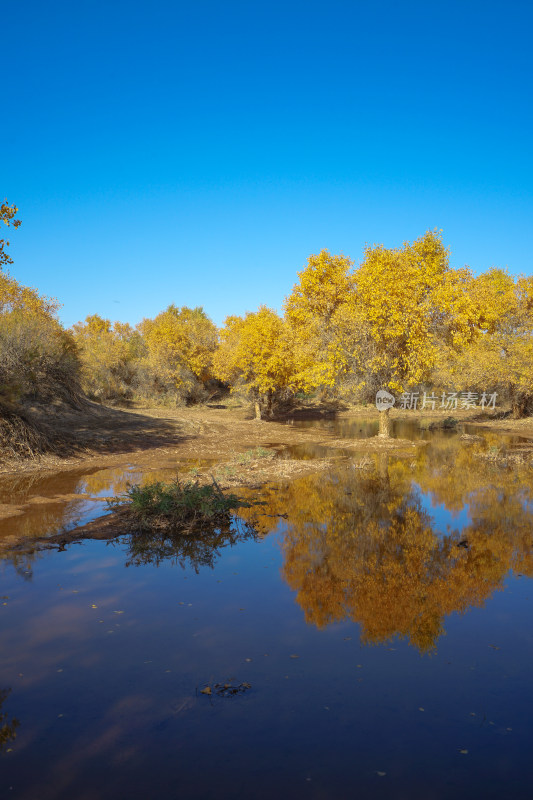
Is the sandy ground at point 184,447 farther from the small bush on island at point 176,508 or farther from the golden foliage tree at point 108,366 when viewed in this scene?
the golden foliage tree at point 108,366

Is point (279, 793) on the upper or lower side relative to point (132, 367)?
lower

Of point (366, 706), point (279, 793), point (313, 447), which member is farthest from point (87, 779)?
point (313, 447)

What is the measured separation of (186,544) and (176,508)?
948 mm

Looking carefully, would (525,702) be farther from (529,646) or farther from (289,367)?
(289,367)

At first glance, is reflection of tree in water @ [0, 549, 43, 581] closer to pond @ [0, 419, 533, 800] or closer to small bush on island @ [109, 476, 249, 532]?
pond @ [0, 419, 533, 800]

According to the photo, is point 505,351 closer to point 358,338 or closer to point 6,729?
point 358,338

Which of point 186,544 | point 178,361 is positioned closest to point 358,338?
point 186,544

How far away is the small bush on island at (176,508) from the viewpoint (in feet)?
31.8

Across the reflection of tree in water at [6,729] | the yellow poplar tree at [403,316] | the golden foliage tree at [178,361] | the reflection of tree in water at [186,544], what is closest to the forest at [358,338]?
the yellow poplar tree at [403,316]

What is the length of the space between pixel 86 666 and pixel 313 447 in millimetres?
16889

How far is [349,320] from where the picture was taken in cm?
2162

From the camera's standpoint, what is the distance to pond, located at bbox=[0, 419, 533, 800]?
3.82 metres

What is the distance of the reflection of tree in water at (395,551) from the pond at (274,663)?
0.15ft

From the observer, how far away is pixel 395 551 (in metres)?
8.44
